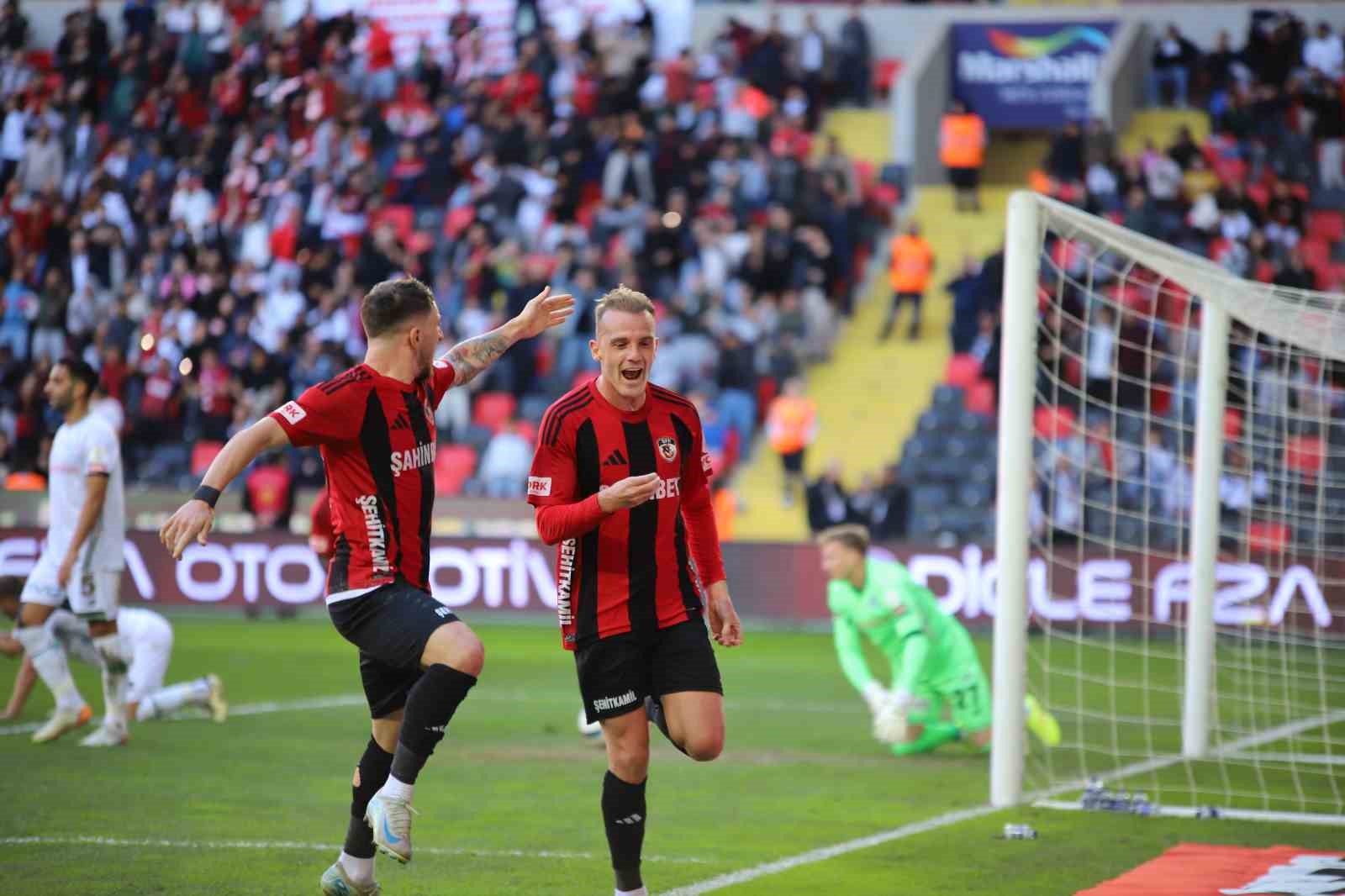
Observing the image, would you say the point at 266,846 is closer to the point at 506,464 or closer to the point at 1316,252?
the point at 506,464

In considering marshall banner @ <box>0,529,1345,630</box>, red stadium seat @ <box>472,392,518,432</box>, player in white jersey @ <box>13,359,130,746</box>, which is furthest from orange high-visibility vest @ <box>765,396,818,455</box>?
player in white jersey @ <box>13,359,130,746</box>

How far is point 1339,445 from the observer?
20.7 metres

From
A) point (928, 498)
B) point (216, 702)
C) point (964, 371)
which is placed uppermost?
point (964, 371)

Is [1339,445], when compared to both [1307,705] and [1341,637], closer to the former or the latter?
[1341,637]

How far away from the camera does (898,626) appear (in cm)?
1203

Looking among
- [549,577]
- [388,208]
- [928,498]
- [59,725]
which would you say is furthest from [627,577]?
[388,208]

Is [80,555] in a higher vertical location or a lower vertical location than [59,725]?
higher

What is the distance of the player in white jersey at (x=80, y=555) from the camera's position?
11250 millimetres

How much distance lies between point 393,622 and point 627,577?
86 cm

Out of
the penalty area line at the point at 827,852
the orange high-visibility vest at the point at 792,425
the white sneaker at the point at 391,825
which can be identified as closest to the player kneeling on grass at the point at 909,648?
the penalty area line at the point at 827,852

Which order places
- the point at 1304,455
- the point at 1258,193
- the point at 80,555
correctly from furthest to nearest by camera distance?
1. the point at 1258,193
2. the point at 1304,455
3. the point at 80,555

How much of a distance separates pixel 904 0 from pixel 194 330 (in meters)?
13.1

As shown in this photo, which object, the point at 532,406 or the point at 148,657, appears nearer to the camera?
the point at 148,657

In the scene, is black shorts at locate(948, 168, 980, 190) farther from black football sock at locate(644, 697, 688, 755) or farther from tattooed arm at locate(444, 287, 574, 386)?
black football sock at locate(644, 697, 688, 755)
